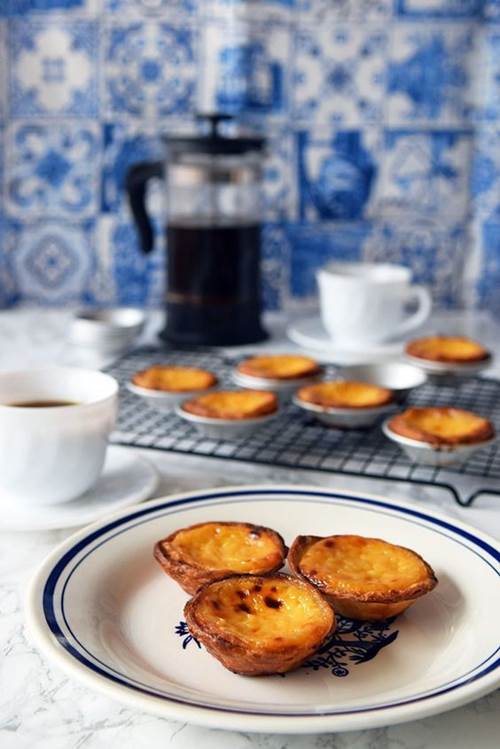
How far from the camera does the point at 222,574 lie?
0.65 meters

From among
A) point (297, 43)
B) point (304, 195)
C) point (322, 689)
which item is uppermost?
point (297, 43)

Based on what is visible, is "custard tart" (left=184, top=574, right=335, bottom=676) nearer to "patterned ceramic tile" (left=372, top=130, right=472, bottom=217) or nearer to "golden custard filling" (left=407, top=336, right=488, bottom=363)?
"golden custard filling" (left=407, top=336, right=488, bottom=363)

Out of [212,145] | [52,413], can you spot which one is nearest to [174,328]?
[212,145]

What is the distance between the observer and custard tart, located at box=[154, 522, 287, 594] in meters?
0.66

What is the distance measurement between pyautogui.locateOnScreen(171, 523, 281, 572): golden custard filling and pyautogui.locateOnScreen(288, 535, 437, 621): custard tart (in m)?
0.02

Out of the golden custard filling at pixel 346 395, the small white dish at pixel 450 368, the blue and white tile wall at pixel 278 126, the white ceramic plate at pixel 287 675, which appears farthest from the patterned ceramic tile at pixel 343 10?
the white ceramic plate at pixel 287 675

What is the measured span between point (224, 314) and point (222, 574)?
2.72ft

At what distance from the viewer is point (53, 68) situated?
165 cm

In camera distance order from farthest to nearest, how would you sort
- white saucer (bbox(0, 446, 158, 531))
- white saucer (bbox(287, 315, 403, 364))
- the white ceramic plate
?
1. white saucer (bbox(287, 315, 403, 364))
2. white saucer (bbox(0, 446, 158, 531))
3. the white ceramic plate

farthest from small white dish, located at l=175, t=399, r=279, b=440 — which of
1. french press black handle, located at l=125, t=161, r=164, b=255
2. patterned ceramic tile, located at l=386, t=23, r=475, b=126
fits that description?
patterned ceramic tile, located at l=386, t=23, r=475, b=126

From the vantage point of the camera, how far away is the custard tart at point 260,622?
1.82ft

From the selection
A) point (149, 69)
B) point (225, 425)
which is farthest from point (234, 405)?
point (149, 69)

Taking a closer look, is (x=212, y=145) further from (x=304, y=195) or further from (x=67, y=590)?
(x=67, y=590)

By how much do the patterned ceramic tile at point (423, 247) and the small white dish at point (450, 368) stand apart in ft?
1.74
